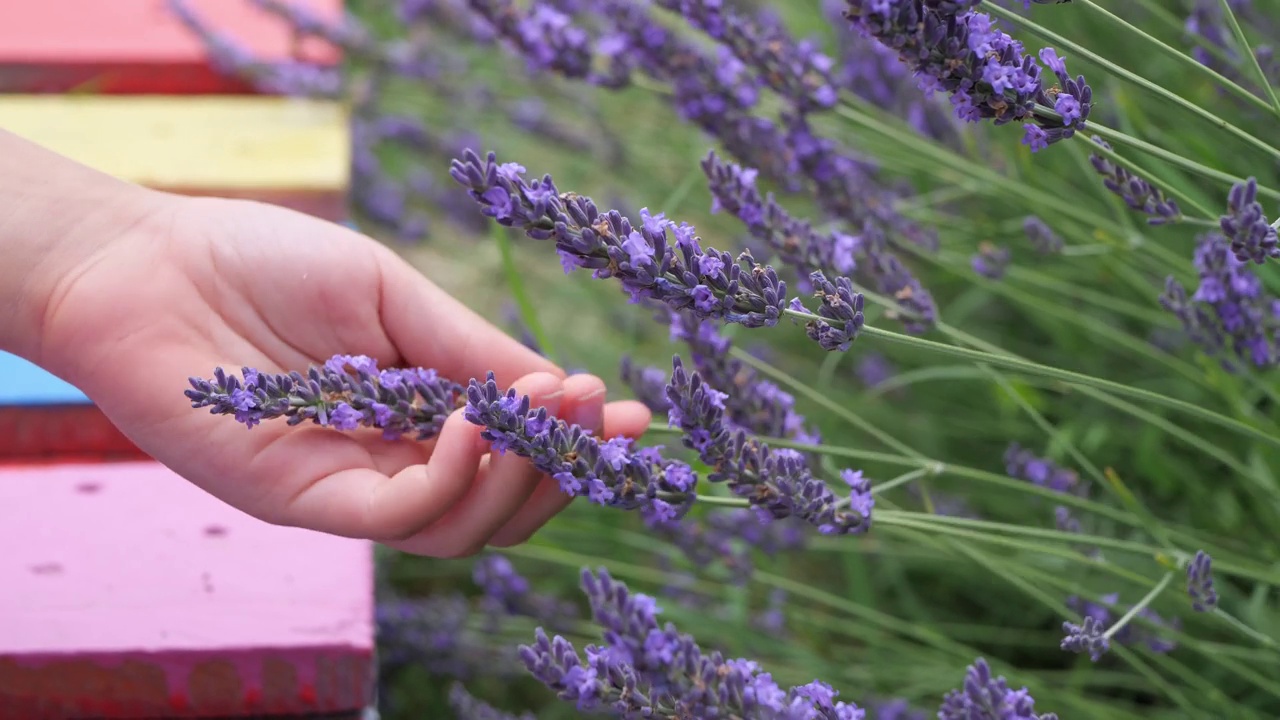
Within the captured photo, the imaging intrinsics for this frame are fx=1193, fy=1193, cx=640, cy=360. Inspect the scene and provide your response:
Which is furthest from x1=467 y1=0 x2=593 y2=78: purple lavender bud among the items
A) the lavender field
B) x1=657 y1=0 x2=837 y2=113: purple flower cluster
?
x1=657 y1=0 x2=837 y2=113: purple flower cluster

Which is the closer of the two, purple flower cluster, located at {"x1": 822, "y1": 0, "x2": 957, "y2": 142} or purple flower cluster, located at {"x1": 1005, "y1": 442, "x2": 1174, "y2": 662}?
purple flower cluster, located at {"x1": 1005, "y1": 442, "x2": 1174, "y2": 662}

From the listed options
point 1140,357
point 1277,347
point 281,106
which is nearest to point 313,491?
point 1277,347

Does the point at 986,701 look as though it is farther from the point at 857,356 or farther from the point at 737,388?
the point at 857,356

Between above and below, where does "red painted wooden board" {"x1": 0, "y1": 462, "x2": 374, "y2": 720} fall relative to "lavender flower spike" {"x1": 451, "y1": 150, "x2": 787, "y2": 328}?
below

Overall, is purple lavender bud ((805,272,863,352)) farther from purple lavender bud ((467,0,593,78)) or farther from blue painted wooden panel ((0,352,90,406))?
Answer: blue painted wooden panel ((0,352,90,406))

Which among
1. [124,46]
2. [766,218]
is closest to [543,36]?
[766,218]

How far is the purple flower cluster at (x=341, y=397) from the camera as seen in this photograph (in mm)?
724

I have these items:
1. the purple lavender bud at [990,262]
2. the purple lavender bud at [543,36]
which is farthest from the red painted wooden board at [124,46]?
the purple lavender bud at [990,262]

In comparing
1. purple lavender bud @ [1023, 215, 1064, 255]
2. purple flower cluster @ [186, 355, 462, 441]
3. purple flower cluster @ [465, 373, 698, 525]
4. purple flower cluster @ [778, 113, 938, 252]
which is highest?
purple lavender bud @ [1023, 215, 1064, 255]

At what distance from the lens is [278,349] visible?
0.95 meters

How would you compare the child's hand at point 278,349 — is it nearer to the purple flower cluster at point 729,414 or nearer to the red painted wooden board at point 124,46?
the purple flower cluster at point 729,414

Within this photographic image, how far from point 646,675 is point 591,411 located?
18 centimetres

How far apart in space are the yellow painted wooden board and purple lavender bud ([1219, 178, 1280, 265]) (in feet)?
3.88

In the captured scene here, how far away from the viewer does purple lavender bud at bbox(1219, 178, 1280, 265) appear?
70 cm
